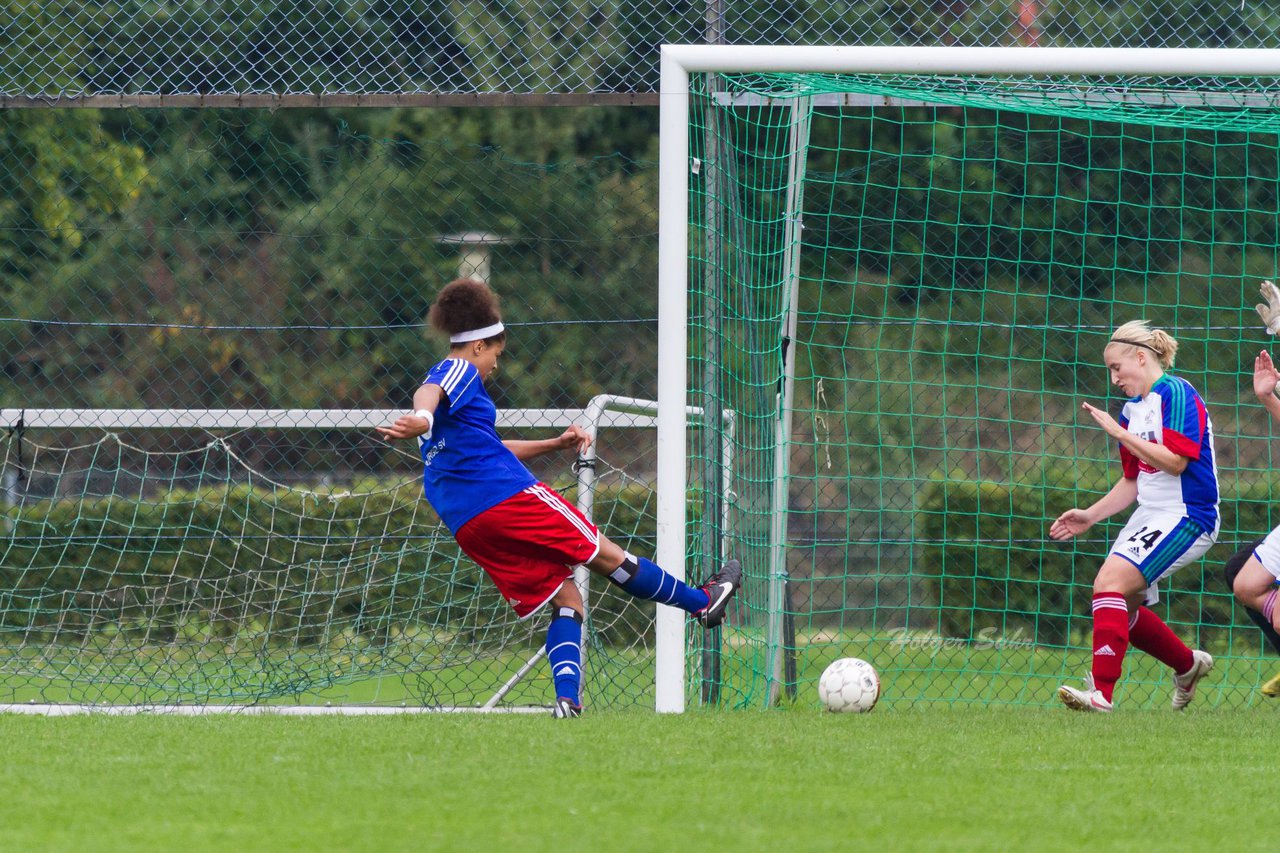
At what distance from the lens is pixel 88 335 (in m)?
16.0

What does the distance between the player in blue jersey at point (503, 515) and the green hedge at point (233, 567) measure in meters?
2.25

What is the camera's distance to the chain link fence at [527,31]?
12.7 meters

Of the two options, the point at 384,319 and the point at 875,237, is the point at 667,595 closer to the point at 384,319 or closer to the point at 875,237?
the point at 875,237

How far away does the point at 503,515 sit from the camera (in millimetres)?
5129

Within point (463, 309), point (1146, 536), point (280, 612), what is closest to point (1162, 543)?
point (1146, 536)

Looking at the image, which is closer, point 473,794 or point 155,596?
point 473,794

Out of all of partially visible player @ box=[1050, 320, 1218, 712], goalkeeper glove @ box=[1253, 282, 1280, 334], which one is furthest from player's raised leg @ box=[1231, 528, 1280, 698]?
goalkeeper glove @ box=[1253, 282, 1280, 334]

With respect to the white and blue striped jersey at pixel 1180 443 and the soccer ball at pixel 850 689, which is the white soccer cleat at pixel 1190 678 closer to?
the white and blue striped jersey at pixel 1180 443

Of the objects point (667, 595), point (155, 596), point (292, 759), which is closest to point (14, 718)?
point (292, 759)

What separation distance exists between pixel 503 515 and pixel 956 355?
4261 mm

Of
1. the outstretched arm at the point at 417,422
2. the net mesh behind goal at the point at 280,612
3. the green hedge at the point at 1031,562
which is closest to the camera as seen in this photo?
the outstretched arm at the point at 417,422

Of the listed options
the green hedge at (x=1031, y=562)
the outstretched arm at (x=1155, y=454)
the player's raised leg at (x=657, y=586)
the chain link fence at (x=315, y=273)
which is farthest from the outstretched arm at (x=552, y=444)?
the chain link fence at (x=315, y=273)

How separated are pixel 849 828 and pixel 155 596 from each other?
6.08 metres

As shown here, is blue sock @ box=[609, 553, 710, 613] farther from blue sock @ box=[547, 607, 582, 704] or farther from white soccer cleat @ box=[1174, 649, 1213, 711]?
white soccer cleat @ box=[1174, 649, 1213, 711]
